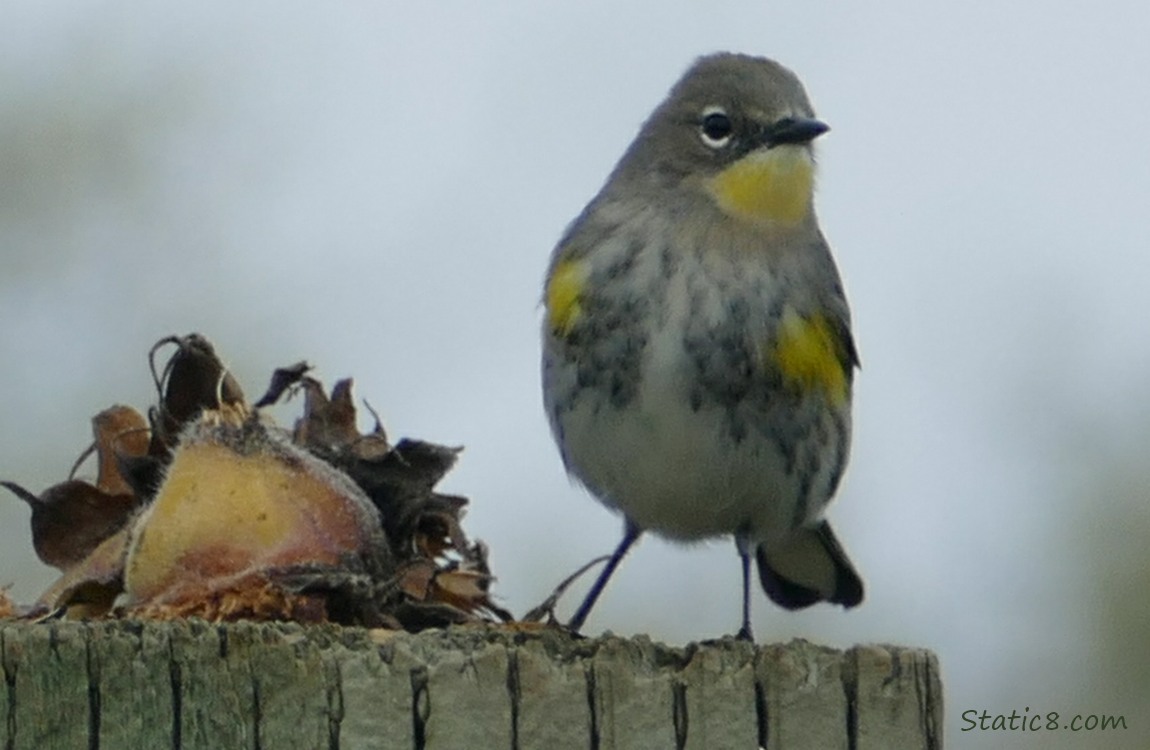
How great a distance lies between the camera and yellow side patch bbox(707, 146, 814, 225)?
5457 millimetres

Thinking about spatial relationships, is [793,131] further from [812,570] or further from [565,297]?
[812,570]

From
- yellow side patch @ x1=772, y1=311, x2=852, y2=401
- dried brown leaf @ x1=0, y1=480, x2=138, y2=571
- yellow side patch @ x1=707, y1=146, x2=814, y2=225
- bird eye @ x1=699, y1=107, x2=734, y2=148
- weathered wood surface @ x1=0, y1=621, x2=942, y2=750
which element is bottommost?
weathered wood surface @ x1=0, y1=621, x2=942, y2=750

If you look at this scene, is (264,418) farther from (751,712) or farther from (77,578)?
(751,712)

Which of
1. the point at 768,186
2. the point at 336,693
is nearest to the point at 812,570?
the point at 768,186

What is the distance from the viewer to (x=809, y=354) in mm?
5227

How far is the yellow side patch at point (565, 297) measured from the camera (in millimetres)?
5219

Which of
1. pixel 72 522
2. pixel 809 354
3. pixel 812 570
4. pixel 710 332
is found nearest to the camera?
pixel 72 522

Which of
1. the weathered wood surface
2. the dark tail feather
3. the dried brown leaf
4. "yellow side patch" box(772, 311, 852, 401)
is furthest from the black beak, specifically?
the weathered wood surface

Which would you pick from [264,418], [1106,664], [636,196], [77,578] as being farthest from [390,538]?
[1106,664]

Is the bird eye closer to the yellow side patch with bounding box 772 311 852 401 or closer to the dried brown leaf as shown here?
the yellow side patch with bounding box 772 311 852 401

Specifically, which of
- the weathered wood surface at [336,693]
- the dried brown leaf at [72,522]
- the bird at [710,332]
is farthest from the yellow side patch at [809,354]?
the weathered wood surface at [336,693]

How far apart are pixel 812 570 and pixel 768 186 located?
1352mm

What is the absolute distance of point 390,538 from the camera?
4121mm

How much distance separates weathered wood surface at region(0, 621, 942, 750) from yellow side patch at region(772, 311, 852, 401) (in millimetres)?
2318
